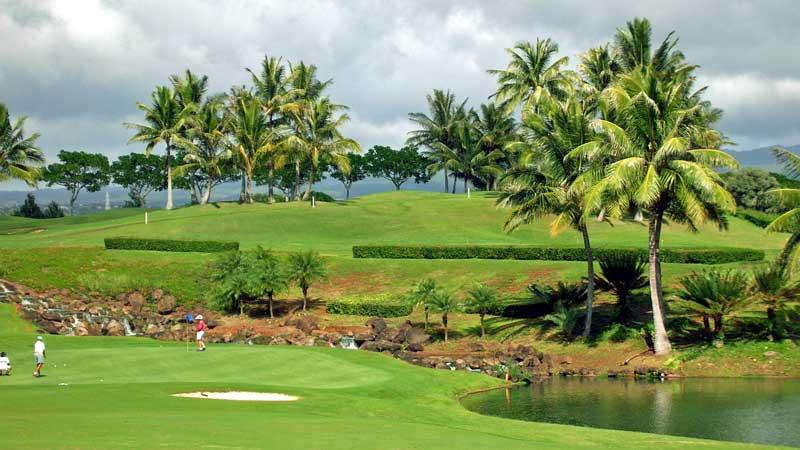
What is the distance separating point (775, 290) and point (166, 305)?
1567 inches

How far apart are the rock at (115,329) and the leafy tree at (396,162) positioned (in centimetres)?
11579

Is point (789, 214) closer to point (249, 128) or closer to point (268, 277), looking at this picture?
point (268, 277)

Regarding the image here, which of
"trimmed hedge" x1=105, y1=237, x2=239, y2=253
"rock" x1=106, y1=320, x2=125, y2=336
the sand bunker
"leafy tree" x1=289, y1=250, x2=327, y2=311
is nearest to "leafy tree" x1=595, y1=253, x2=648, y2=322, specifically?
"leafy tree" x1=289, y1=250, x2=327, y2=311

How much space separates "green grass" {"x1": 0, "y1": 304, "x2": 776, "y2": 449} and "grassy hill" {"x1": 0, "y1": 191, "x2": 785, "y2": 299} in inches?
716

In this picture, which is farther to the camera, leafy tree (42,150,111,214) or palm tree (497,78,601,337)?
leafy tree (42,150,111,214)

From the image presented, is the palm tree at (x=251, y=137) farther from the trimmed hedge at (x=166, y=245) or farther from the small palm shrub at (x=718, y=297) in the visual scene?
the small palm shrub at (x=718, y=297)

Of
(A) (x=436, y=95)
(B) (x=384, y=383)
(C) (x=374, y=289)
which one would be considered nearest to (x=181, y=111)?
(A) (x=436, y=95)

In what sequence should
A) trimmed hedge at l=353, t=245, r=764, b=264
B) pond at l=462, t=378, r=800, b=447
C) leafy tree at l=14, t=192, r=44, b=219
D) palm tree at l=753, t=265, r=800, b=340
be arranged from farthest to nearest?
leafy tree at l=14, t=192, r=44, b=219
trimmed hedge at l=353, t=245, r=764, b=264
palm tree at l=753, t=265, r=800, b=340
pond at l=462, t=378, r=800, b=447

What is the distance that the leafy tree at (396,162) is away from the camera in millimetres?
169250

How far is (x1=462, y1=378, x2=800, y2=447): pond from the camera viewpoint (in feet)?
93.4

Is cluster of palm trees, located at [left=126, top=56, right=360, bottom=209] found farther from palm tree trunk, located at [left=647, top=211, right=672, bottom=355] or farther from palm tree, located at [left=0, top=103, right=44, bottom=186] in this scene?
palm tree trunk, located at [left=647, top=211, right=672, bottom=355]

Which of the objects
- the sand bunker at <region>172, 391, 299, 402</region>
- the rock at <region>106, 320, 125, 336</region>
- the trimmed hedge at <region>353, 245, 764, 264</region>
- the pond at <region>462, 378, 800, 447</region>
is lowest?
the pond at <region>462, 378, 800, 447</region>

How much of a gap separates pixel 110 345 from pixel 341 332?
550 inches

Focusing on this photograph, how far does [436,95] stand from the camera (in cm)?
12594
